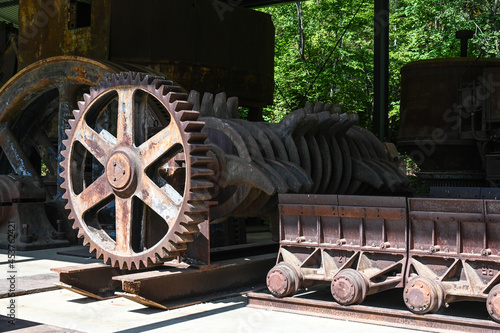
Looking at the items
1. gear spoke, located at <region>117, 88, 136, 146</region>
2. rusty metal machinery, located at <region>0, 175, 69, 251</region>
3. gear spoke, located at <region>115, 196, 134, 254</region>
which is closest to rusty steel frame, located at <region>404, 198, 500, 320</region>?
gear spoke, located at <region>115, 196, 134, 254</region>

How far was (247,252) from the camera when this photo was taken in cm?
811

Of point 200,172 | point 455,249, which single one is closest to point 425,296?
point 455,249

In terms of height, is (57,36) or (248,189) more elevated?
(57,36)

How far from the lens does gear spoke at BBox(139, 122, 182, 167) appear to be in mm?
6059

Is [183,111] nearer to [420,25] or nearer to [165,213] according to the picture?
[165,213]

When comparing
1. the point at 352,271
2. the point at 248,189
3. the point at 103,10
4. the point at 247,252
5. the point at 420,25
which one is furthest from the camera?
the point at 420,25

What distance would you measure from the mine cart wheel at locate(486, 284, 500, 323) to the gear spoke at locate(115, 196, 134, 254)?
332cm

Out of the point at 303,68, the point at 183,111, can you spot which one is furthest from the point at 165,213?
the point at 303,68

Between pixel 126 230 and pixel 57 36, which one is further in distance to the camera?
pixel 57 36

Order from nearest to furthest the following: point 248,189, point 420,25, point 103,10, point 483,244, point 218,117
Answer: point 483,244 < point 248,189 < point 218,117 < point 103,10 < point 420,25

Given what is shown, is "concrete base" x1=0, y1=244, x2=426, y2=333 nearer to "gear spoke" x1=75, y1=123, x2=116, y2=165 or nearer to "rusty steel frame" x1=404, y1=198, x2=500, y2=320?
"rusty steel frame" x1=404, y1=198, x2=500, y2=320

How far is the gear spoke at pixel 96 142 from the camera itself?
6.64 metres

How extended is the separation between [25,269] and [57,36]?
16.9 ft

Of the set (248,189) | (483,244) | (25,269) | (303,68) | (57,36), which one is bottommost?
(25,269)
